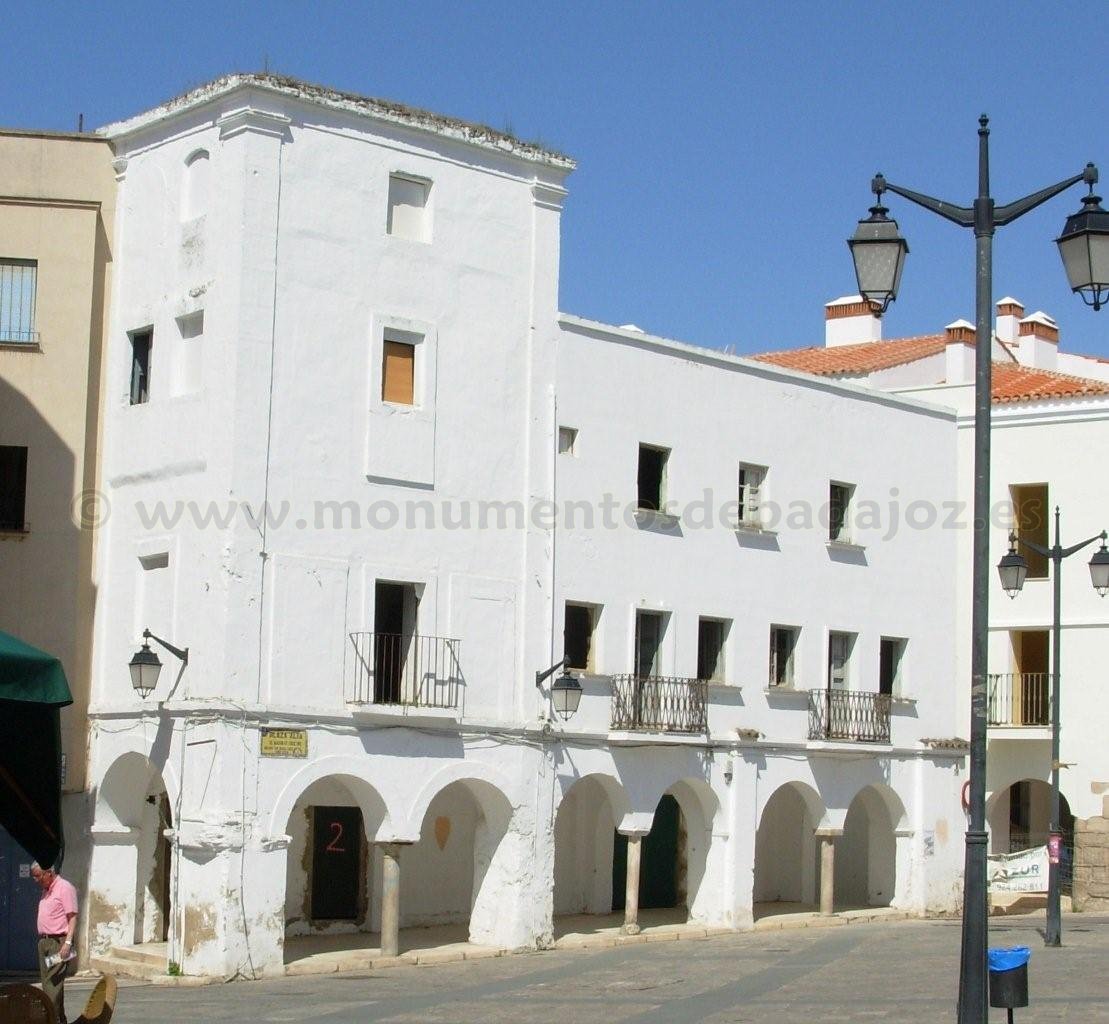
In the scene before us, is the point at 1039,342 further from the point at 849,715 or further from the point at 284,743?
the point at 284,743

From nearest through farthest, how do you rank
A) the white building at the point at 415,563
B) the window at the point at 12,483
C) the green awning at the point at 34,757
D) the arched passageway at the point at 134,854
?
1. the green awning at the point at 34,757
2. the white building at the point at 415,563
3. the arched passageway at the point at 134,854
4. the window at the point at 12,483

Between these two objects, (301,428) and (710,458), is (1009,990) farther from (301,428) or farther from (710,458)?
(710,458)

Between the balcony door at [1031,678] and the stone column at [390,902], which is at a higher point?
the balcony door at [1031,678]

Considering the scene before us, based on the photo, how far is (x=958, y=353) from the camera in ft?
137

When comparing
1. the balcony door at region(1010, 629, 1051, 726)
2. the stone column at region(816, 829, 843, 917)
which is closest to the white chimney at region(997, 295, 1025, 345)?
the balcony door at region(1010, 629, 1051, 726)

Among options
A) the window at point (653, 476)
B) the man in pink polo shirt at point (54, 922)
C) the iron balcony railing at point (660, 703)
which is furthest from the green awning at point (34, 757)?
the window at point (653, 476)

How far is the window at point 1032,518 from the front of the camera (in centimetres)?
3547

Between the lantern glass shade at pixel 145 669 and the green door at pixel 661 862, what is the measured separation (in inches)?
410

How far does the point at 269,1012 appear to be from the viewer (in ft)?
66.1

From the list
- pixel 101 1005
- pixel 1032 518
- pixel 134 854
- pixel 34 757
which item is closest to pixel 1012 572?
pixel 1032 518

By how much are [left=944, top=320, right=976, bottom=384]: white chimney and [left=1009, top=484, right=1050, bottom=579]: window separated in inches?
242

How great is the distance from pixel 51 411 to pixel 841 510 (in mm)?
12883

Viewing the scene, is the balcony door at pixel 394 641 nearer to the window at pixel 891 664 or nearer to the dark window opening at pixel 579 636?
the dark window opening at pixel 579 636

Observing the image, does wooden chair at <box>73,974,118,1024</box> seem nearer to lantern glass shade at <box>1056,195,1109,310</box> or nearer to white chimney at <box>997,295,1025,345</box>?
lantern glass shade at <box>1056,195,1109,310</box>
